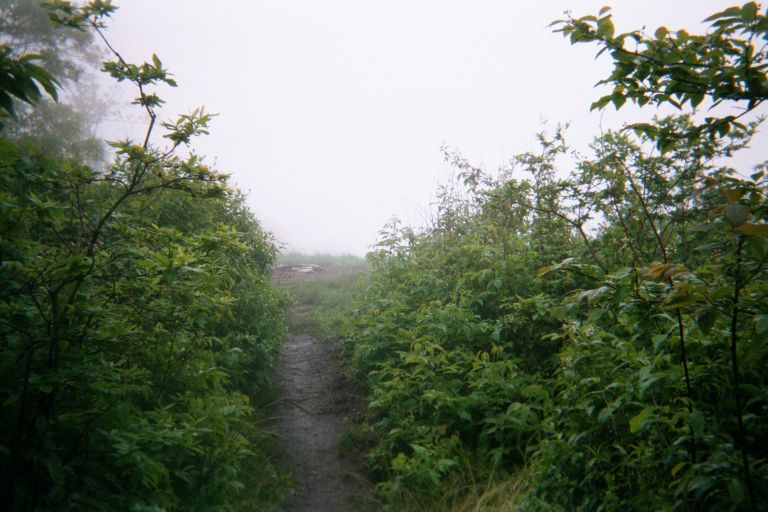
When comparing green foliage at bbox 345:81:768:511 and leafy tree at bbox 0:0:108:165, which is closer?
green foliage at bbox 345:81:768:511

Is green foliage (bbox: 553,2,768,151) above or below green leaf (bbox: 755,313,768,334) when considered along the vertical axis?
above

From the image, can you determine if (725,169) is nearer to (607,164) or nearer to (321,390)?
(607,164)

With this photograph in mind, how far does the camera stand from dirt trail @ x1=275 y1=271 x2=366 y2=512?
402 cm

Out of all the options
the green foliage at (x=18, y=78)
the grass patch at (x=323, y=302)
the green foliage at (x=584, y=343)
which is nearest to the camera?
the green foliage at (x=18, y=78)

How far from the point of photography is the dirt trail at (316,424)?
158 inches

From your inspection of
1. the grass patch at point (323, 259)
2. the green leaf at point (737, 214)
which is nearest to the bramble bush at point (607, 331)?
the green leaf at point (737, 214)

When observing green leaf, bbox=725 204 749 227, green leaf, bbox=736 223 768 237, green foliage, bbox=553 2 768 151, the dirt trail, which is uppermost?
green foliage, bbox=553 2 768 151

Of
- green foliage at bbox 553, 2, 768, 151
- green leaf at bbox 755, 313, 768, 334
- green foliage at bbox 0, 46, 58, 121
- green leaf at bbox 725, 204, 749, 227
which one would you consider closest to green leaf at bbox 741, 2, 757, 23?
green foliage at bbox 553, 2, 768, 151

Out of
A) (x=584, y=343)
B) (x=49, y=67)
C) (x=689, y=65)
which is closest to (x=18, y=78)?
(x=689, y=65)

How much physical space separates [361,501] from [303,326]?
18.4 ft

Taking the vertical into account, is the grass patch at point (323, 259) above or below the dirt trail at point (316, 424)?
above

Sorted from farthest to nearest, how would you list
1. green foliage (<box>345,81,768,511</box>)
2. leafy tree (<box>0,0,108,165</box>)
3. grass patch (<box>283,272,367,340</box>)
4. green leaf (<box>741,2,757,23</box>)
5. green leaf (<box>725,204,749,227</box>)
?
leafy tree (<box>0,0,108,165</box>), grass patch (<box>283,272,367,340</box>), green foliage (<box>345,81,768,511</box>), green leaf (<box>741,2,757,23</box>), green leaf (<box>725,204,749,227</box>)

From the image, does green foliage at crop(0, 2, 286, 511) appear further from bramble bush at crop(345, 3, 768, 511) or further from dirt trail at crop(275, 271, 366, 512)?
bramble bush at crop(345, 3, 768, 511)

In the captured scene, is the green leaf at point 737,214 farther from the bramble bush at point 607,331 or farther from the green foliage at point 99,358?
the green foliage at point 99,358
